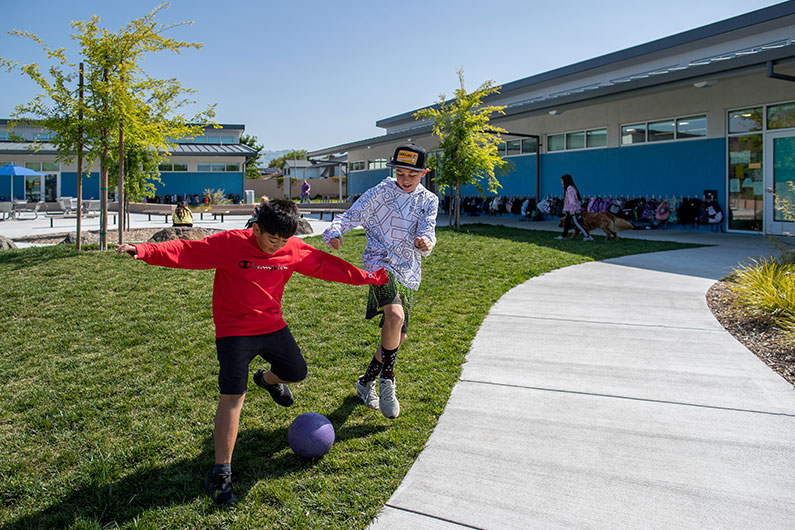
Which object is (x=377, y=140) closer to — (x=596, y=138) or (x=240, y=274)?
→ (x=596, y=138)


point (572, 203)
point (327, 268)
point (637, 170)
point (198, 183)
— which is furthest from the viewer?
point (198, 183)

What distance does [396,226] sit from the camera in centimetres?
403

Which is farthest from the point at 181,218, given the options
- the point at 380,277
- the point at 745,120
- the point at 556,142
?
the point at 745,120

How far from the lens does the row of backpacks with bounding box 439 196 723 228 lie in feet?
51.9

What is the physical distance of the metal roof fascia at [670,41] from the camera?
16.2m

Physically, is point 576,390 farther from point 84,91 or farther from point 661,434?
point 84,91

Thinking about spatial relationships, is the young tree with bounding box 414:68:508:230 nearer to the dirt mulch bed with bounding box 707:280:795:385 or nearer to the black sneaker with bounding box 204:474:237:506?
the dirt mulch bed with bounding box 707:280:795:385

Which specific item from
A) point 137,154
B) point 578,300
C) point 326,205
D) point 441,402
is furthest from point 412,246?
point 326,205

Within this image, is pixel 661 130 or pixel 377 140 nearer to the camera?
pixel 661 130

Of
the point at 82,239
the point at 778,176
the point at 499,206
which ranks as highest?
the point at 778,176

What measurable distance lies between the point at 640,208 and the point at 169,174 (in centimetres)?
3037

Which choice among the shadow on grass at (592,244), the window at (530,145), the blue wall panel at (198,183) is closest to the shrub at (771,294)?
the shadow on grass at (592,244)

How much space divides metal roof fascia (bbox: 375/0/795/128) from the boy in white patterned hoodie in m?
16.7

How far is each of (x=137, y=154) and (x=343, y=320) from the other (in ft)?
45.0
